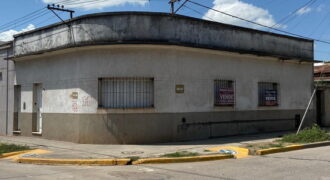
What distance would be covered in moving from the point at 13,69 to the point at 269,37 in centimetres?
1334

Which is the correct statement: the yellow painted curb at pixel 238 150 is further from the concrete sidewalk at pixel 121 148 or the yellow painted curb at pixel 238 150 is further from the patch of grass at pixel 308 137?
the patch of grass at pixel 308 137

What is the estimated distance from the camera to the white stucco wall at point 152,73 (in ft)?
45.9

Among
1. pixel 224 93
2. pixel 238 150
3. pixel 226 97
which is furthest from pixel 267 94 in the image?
pixel 238 150

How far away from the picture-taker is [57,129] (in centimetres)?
1552

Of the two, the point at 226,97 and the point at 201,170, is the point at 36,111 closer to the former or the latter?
the point at 226,97

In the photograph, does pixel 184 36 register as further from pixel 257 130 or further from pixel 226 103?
pixel 257 130

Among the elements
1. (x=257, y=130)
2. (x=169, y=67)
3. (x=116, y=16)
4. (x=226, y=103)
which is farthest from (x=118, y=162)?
(x=257, y=130)

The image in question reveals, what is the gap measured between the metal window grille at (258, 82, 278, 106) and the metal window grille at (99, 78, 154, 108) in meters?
6.72

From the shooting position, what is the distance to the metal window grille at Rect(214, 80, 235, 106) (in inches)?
633

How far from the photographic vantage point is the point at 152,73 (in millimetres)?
14086

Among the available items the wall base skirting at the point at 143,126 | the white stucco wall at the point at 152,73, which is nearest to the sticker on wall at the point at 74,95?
the white stucco wall at the point at 152,73

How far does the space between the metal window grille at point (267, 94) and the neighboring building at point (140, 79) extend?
2.1 inches

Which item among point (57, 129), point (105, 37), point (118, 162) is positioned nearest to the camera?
point (118, 162)

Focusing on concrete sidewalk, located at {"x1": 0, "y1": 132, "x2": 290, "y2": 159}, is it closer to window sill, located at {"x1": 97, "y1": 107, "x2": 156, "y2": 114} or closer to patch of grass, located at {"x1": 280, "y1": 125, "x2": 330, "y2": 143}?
window sill, located at {"x1": 97, "y1": 107, "x2": 156, "y2": 114}
